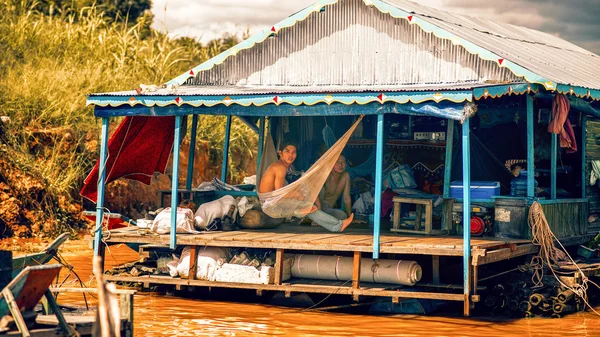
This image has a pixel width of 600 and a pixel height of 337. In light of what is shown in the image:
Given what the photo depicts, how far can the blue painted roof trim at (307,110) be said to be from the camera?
11656mm

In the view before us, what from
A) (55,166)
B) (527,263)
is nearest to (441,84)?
(527,263)

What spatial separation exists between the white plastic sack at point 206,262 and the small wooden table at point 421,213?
7.70ft

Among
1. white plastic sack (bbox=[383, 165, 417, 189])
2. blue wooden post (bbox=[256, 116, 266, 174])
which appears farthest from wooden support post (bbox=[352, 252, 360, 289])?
blue wooden post (bbox=[256, 116, 266, 174])

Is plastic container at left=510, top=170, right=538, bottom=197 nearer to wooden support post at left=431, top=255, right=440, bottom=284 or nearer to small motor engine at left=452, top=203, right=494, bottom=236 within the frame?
small motor engine at left=452, top=203, right=494, bottom=236

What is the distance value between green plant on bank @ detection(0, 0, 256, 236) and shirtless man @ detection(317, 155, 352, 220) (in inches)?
225

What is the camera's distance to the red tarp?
13922 mm

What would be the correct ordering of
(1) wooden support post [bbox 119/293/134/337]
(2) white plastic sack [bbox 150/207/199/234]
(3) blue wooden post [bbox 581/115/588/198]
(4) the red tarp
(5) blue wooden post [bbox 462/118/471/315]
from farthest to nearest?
(3) blue wooden post [bbox 581/115/588/198], (4) the red tarp, (2) white plastic sack [bbox 150/207/199/234], (5) blue wooden post [bbox 462/118/471/315], (1) wooden support post [bbox 119/293/134/337]

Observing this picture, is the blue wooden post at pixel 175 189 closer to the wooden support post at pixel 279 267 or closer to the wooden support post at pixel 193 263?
the wooden support post at pixel 193 263

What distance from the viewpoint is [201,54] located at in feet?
85.9

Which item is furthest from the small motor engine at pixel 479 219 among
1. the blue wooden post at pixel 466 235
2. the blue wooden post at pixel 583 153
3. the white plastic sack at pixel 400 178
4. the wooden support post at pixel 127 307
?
the wooden support post at pixel 127 307

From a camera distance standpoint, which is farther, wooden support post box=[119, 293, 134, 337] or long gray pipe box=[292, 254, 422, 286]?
long gray pipe box=[292, 254, 422, 286]

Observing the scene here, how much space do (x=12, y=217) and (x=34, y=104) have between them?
253 centimetres

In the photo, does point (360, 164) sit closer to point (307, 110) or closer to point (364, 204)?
point (364, 204)

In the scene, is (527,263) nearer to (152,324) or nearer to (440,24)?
(440,24)
